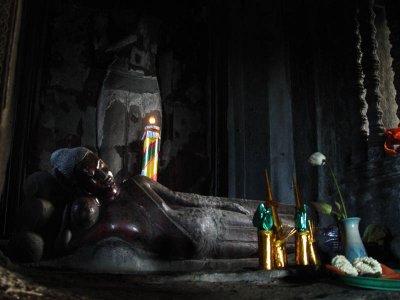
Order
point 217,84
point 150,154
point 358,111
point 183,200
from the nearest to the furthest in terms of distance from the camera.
A: point 183,200 < point 150,154 < point 358,111 < point 217,84

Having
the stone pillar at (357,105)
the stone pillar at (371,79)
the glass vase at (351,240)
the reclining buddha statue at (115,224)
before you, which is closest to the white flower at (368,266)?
the glass vase at (351,240)

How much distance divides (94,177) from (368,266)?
1.73 meters

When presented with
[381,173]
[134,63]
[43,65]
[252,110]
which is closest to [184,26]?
[134,63]

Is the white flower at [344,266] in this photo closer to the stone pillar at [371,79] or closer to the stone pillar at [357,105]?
the stone pillar at [371,79]

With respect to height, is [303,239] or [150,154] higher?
[150,154]

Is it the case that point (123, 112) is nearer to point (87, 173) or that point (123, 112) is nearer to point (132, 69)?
point (132, 69)

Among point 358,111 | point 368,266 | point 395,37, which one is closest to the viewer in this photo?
point 368,266

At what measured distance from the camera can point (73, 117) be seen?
5.06 meters

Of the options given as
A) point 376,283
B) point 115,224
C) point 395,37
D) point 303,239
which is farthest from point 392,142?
point 115,224

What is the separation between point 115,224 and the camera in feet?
8.29

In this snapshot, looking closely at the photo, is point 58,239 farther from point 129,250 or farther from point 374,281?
point 374,281

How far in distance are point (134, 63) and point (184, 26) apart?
1.17m

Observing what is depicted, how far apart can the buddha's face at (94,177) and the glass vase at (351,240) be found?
1502 millimetres

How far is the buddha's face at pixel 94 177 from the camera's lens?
2.59m
